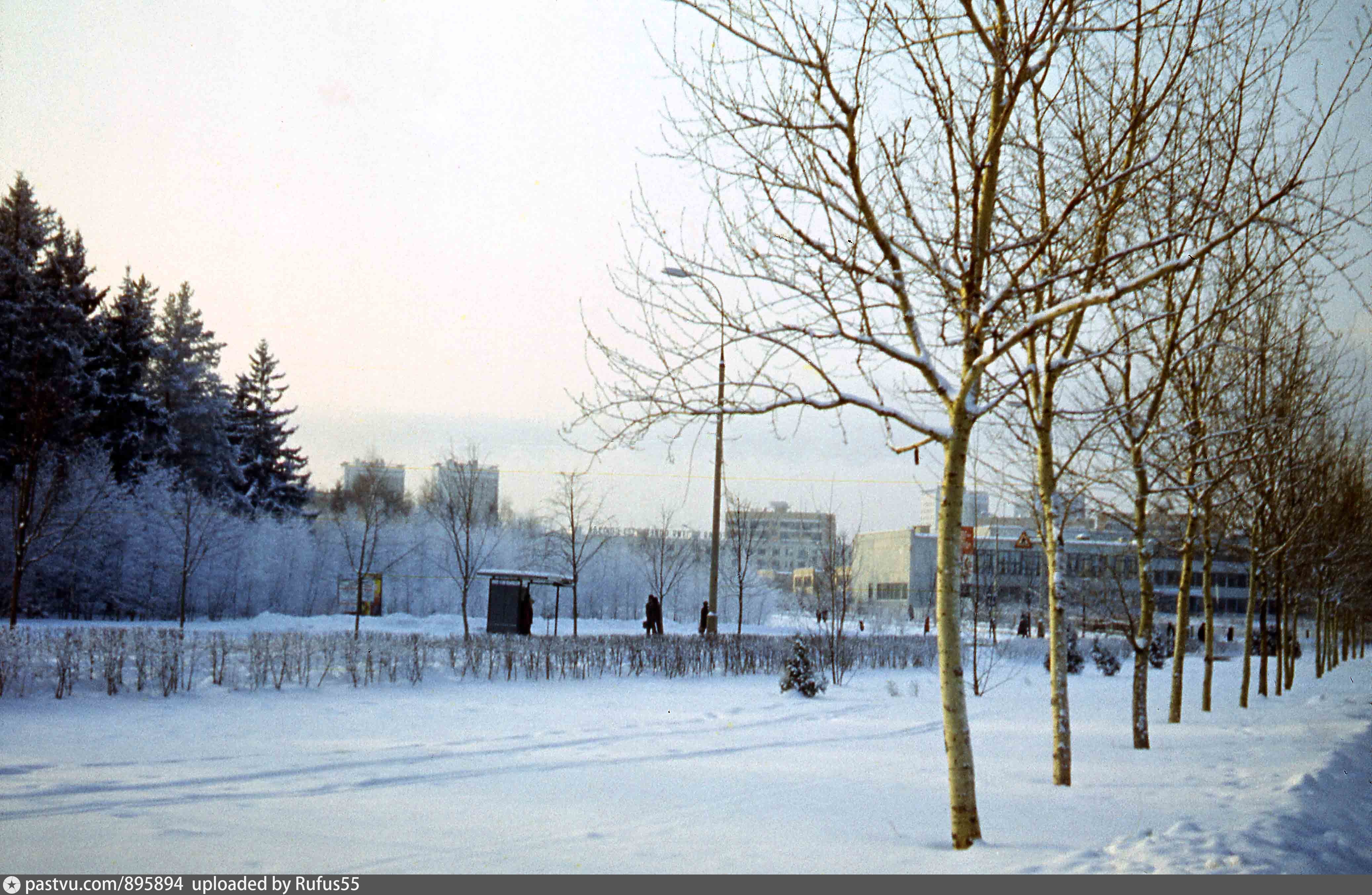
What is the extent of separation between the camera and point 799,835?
6121mm

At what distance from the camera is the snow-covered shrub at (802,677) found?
53.4ft

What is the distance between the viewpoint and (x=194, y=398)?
136 ft

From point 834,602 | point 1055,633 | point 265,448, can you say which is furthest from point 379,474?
point 1055,633

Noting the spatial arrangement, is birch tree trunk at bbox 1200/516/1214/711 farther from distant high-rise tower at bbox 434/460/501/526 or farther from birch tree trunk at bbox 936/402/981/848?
distant high-rise tower at bbox 434/460/501/526

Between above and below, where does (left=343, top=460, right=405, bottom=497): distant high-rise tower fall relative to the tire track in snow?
above

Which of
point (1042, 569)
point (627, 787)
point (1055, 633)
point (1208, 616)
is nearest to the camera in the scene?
point (627, 787)

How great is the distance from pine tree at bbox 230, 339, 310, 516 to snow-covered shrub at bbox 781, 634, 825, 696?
110ft

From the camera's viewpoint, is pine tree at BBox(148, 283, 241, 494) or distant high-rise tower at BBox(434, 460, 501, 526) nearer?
distant high-rise tower at BBox(434, 460, 501, 526)

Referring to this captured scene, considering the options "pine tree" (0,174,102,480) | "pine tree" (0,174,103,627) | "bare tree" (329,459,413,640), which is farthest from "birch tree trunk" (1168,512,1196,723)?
"pine tree" (0,174,102,480)

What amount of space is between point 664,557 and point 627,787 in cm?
3207

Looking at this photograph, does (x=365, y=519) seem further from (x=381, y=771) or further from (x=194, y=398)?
(x=381, y=771)

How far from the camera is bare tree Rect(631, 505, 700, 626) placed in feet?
128

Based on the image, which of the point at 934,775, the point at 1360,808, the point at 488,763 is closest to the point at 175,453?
the point at 488,763
